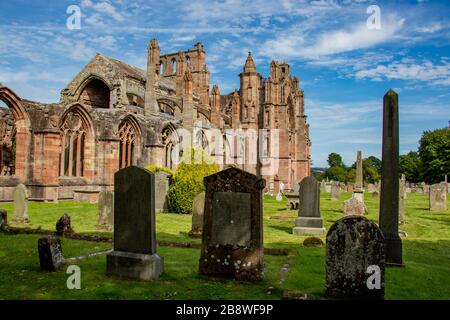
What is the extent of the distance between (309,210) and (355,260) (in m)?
6.18

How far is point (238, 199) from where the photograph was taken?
5816 mm

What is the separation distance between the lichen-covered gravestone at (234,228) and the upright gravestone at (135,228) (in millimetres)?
869

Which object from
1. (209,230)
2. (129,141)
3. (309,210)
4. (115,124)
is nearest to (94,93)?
(129,141)

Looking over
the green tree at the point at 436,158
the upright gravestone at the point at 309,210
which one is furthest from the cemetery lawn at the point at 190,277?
the green tree at the point at 436,158

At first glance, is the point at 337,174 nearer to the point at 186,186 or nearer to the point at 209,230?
the point at 186,186

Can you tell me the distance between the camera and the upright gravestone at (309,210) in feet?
35.6

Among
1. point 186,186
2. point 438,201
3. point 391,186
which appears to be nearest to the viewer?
point 391,186

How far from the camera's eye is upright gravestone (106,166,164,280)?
5566mm

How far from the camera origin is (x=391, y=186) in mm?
7012

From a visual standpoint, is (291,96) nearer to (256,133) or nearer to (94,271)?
(256,133)

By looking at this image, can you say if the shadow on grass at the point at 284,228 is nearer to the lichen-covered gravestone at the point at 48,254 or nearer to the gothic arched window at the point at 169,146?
the lichen-covered gravestone at the point at 48,254

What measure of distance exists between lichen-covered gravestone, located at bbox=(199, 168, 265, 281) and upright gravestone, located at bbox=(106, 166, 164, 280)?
0.87 metres
